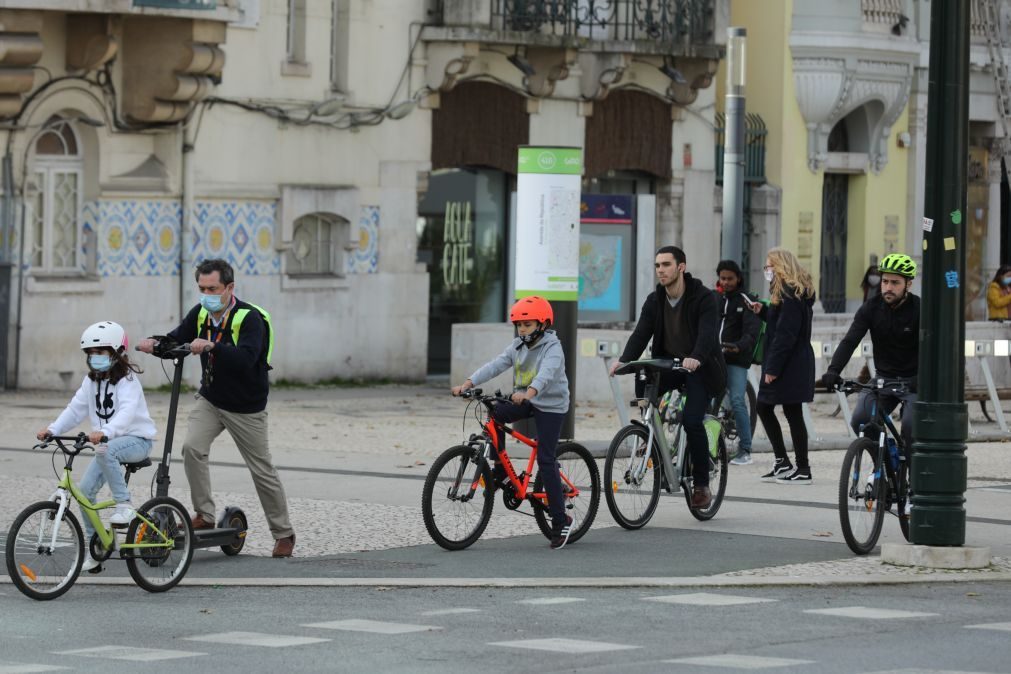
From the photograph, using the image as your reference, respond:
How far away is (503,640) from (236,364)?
10.6 ft

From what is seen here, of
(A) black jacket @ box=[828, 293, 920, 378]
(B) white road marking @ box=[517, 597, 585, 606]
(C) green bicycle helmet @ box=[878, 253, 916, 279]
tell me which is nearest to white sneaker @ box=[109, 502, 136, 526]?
(B) white road marking @ box=[517, 597, 585, 606]

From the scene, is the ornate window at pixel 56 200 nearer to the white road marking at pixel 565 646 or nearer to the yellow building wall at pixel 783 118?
the yellow building wall at pixel 783 118

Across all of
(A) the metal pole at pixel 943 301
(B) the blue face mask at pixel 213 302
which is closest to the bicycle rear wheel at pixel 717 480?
(A) the metal pole at pixel 943 301

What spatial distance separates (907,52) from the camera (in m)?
36.7

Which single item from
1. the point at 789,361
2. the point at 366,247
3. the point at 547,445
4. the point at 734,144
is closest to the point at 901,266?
the point at 547,445

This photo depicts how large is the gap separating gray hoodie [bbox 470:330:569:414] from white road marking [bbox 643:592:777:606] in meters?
2.15

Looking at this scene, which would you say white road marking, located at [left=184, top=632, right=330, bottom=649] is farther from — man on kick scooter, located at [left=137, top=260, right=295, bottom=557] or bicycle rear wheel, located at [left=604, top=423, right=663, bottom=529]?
bicycle rear wheel, located at [left=604, top=423, right=663, bottom=529]

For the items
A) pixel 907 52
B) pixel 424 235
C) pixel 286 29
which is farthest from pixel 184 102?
pixel 907 52

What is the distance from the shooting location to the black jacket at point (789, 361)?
17656 mm

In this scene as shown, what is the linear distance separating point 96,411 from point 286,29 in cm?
1673

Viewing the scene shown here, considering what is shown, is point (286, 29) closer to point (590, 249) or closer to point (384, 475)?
point (590, 249)

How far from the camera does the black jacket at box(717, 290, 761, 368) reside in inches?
738

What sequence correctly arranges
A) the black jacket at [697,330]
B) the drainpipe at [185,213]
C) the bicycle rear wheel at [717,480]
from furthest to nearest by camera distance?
the drainpipe at [185,213]
the bicycle rear wheel at [717,480]
the black jacket at [697,330]

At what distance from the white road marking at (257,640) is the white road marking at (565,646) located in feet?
2.61
